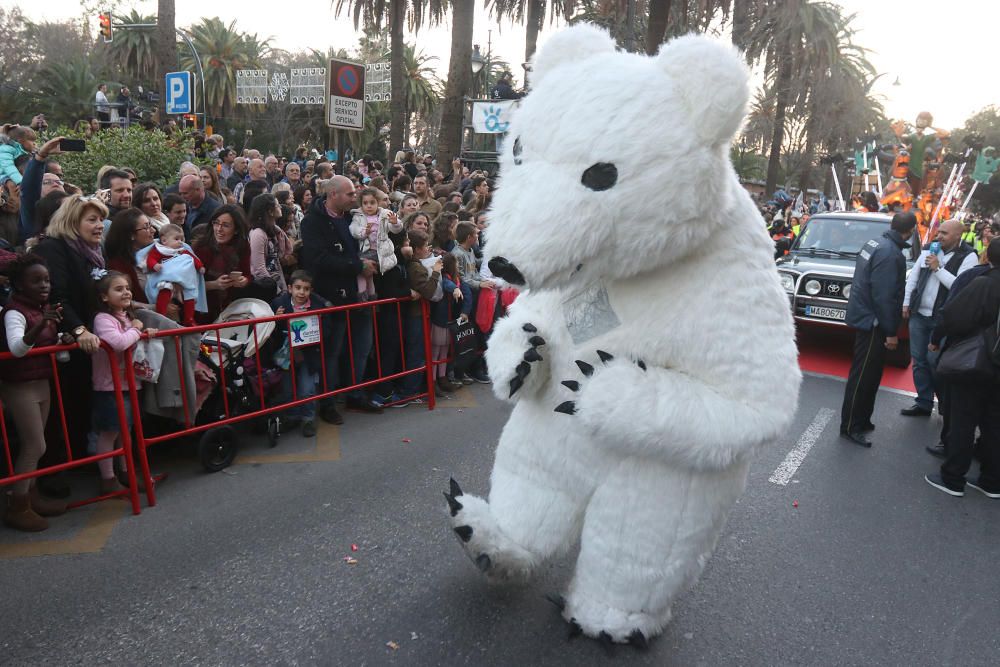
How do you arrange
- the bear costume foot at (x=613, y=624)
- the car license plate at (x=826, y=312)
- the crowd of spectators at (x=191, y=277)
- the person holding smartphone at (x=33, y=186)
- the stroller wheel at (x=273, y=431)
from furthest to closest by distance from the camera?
1. the car license plate at (x=826, y=312)
2. the person holding smartphone at (x=33, y=186)
3. the stroller wheel at (x=273, y=431)
4. the crowd of spectators at (x=191, y=277)
5. the bear costume foot at (x=613, y=624)

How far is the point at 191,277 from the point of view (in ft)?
14.4

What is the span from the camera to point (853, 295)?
209 inches

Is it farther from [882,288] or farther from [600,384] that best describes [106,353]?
[882,288]

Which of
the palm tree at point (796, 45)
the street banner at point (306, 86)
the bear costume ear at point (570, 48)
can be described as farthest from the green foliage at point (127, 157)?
the street banner at point (306, 86)

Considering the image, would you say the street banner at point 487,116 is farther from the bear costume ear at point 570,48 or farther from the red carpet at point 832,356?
the bear costume ear at point 570,48

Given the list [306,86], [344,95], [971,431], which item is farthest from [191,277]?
[306,86]

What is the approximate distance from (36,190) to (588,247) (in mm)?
5288

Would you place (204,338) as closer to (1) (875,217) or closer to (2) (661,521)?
(2) (661,521)

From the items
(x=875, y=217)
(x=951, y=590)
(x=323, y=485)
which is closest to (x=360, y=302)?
(x=323, y=485)

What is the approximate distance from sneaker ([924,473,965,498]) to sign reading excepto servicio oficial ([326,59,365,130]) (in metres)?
8.62

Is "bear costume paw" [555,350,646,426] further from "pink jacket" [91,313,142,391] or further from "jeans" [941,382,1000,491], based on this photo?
"jeans" [941,382,1000,491]

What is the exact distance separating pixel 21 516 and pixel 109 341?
1004mm

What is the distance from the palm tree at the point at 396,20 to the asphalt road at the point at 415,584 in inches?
562

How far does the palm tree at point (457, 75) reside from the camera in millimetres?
14742
